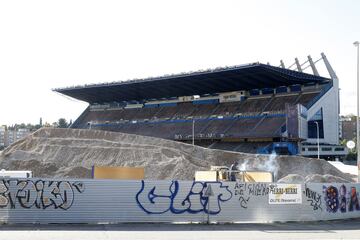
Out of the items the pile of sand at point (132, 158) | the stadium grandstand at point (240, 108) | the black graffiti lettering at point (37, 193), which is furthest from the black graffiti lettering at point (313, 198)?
the stadium grandstand at point (240, 108)

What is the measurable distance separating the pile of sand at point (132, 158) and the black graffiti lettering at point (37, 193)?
24.1 metres

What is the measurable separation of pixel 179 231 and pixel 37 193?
558 cm

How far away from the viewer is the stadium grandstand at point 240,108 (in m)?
79.8

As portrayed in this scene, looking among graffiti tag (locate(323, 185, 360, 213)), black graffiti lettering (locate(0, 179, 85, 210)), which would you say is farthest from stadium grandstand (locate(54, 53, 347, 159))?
black graffiti lettering (locate(0, 179, 85, 210))

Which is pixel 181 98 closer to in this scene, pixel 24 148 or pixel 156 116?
pixel 156 116

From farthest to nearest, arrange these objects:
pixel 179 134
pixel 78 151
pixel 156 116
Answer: pixel 156 116, pixel 179 134, pixel 78 151

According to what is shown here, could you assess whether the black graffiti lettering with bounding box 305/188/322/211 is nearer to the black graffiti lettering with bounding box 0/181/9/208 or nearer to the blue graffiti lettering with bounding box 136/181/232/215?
the blue graffiti lettering with bounding box 136/181/232/215

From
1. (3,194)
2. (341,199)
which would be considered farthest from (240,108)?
(3,194)

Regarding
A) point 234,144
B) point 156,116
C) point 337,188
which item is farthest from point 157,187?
point 156,116

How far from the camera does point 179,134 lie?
91.0m

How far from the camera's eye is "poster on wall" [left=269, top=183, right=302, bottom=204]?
66.5ft

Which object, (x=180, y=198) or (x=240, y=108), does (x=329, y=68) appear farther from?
(x=180, y=198)
